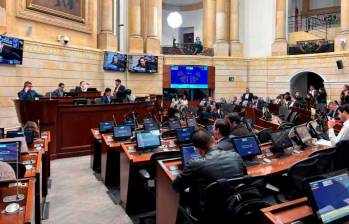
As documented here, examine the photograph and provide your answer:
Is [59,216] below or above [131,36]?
below

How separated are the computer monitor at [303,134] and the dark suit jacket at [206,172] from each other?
2893 mm

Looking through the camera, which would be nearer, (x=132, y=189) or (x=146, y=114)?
(x=132, y=189)

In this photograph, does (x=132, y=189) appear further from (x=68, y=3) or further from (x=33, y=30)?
(x=68, y=3)

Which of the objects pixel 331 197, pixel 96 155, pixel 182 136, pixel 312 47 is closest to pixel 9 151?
pixel 182 136

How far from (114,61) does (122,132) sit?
950 centimetres

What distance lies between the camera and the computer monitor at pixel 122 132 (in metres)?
6.12

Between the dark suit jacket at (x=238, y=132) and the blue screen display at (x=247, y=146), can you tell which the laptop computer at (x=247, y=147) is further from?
the dark suit jacket at (x=238, y=132)

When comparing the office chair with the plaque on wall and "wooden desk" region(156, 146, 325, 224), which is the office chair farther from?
the plaque on wall

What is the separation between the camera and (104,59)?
14.8 m

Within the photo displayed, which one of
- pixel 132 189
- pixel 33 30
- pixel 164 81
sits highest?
pixel 33 30

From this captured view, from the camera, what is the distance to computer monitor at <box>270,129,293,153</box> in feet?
16.7

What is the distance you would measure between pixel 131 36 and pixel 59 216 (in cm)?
1348

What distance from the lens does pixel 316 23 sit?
65.4 ft

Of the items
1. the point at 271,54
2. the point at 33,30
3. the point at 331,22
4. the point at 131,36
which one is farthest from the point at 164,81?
the point at 331,22
